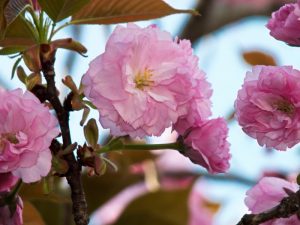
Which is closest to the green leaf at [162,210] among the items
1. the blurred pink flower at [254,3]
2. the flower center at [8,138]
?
the flower center at [8,138]

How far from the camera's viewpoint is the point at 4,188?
2.64 feet

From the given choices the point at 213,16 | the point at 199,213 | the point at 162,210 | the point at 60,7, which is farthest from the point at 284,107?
the point at 213,16

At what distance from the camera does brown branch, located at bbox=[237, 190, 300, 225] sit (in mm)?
792

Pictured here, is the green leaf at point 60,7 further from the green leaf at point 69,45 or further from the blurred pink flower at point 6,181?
the blurred pink flower at point 6,181

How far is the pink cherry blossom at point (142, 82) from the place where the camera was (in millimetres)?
799

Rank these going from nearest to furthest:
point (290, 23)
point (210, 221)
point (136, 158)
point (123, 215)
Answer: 1. point (290, 23)
2. point (123, 215)
3. point (136, 158)
4. point (210, 221)

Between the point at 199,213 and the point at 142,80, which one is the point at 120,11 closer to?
the point at 142,80

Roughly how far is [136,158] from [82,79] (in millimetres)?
911

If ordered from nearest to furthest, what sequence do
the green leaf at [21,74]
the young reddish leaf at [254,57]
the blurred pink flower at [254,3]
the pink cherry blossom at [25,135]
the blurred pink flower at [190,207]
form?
the pink cherry blossom at [25,135], the green leaf at [21,74], the young reddish leaf at [254,57], the blurred pink flower at [190,207], the blurred pink flower at [254,3]

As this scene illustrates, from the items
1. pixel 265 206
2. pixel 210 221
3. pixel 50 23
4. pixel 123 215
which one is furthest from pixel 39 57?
pixel 210 221

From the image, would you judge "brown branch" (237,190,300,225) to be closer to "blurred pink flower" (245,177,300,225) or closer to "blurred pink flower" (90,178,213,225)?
"blurred pink flower" (245,177,300,225)

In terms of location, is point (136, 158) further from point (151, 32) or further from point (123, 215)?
point (151, 32)

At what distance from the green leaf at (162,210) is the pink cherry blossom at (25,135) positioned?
2.18ft

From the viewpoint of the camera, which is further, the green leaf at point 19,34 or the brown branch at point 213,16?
the brown branch at point 213,16
